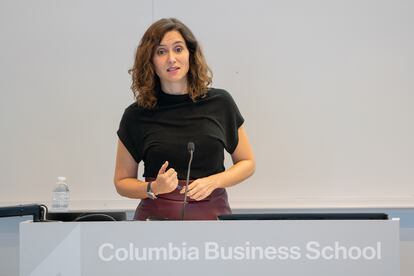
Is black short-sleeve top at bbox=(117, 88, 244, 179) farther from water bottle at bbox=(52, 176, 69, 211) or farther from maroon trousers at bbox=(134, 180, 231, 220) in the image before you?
water bottle at bbox=(52, 176, 69, 211)

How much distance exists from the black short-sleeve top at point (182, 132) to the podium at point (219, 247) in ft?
2.51

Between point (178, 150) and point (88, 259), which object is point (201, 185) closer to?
point (178, 150)

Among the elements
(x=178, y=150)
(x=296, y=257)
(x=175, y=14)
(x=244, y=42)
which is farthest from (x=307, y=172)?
(x=296, y=257)

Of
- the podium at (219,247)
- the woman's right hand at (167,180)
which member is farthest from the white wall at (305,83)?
the podium at (219,247)

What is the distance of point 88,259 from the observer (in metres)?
1.42

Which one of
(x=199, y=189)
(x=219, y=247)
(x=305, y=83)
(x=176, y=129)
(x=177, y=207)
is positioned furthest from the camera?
(x=305, y=83)

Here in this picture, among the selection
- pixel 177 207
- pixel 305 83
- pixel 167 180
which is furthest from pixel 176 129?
pixel 305 83

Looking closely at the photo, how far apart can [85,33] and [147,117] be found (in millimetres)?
1399

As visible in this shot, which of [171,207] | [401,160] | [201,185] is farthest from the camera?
[401,160]

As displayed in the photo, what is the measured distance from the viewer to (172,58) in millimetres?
2273

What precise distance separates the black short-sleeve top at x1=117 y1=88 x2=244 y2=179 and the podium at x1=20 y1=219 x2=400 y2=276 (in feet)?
2.51

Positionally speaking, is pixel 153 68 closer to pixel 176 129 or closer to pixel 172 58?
pixel 172 58

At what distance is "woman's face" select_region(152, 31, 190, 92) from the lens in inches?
89.7

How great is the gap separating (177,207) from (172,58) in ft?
1.85
